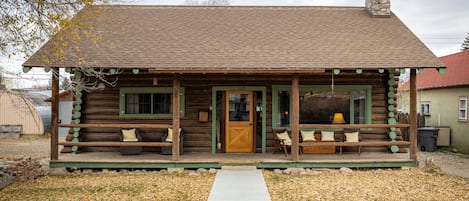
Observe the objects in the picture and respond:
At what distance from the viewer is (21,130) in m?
22.6

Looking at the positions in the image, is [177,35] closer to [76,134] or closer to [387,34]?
[76,134]

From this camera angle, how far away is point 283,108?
11633 mm

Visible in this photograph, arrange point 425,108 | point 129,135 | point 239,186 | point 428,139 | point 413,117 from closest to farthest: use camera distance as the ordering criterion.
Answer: point 239,186
point 413,117
point 129,135
point 428,139
point 425,108

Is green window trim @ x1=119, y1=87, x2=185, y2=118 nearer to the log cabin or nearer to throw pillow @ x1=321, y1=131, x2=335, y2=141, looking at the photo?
the log cabin

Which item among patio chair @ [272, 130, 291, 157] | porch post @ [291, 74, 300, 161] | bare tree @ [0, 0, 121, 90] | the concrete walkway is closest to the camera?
bare tree @ [0, 0, 121, 90]

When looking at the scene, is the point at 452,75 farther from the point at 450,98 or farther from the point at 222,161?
the point at 222,161

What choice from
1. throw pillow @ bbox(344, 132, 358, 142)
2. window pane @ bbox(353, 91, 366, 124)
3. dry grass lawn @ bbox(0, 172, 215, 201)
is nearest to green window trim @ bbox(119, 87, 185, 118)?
dry grass lawn @ bbox(0, 172, 215, 201)

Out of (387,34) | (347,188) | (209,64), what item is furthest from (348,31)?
(347,188)

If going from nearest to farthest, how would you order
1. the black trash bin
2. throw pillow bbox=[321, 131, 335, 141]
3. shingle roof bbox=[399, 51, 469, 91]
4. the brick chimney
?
throw pillow bbox=[321, 131, 335, 141]
the brick chimney
the black trash bin
shingle roof bbox=[399, 51, 469, 91]

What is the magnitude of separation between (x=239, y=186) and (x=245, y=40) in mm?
4798

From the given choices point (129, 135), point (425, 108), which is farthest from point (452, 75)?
point (129, 135)

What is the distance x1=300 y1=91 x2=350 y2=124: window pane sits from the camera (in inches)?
458

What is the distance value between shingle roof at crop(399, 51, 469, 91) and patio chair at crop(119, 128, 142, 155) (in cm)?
1204

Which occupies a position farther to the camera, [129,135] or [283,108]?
[283,108]
